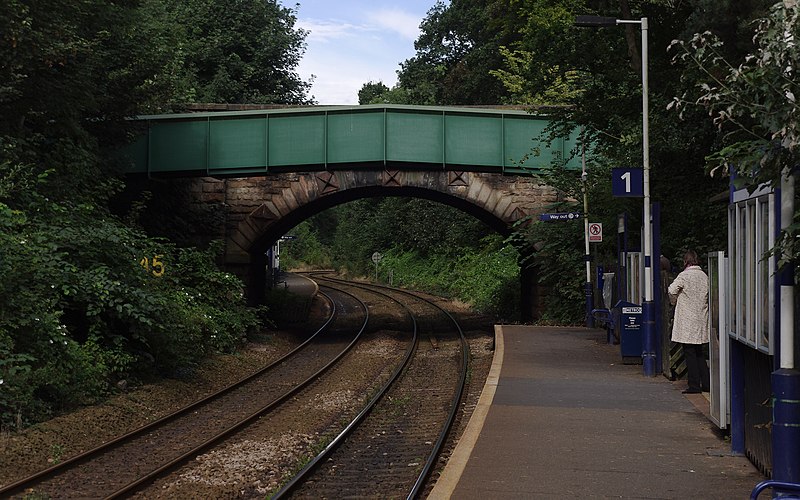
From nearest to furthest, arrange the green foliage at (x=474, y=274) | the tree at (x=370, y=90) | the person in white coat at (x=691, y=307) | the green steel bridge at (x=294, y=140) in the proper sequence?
the person in white coat at (x=691, y=307) → the green steel bridge at (x=294, y=140) → the green foliage at (x=474, y=274) → the tree at (x=370, y=90)

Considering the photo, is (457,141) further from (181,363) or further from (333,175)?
(181,363)

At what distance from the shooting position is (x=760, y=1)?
1389cm

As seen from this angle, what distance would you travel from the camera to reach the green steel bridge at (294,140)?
80.7 feet

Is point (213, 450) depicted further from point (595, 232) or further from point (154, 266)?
point (595, 232)

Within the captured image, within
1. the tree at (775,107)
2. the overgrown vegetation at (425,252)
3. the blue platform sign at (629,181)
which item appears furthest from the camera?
the overgrown vegetation at (425,252)

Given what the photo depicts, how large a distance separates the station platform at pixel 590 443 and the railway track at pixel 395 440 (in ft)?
2.29

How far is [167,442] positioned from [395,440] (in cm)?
273

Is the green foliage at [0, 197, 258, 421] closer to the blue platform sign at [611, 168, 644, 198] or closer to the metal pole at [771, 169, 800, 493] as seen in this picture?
the blue platform sign at [611, 168, 644, 198]

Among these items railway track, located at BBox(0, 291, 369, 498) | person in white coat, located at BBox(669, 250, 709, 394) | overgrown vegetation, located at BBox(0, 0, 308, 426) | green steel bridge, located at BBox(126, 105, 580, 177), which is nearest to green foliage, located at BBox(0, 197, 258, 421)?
overgrown vegetation, located at BBox(0, 0, 308, 426)

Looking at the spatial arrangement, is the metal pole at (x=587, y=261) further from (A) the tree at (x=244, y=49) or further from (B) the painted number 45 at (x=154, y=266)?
(A) the tree at (x=244, y=49)

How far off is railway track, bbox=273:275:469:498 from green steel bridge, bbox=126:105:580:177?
731 cm

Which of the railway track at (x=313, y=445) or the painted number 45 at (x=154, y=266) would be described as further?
the painted number 45 at (x=154, y=266)

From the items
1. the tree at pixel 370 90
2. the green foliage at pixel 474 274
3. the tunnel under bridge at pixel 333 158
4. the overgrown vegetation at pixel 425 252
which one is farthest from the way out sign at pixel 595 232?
the tree at pixel 370 90

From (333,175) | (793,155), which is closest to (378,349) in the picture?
(333,175)
